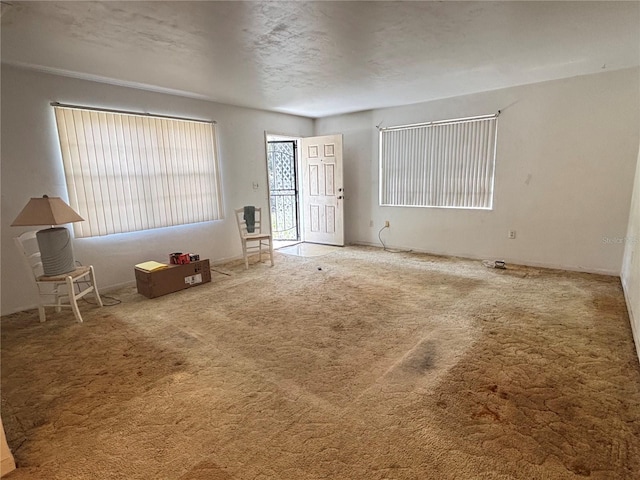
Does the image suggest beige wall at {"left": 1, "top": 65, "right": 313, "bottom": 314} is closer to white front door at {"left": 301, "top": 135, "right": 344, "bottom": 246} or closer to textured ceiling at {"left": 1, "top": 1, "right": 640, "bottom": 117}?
textured ceiling at {"left": 1, "top": 1, "right": 640, "bottom": 117}

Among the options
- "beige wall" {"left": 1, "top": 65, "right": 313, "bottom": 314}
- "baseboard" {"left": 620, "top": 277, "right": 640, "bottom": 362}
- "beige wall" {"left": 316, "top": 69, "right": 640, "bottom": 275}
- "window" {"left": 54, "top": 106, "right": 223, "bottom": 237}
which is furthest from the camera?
"beige wall" {"left": 316, "top": 69, "right": 640, "bottom": 275}

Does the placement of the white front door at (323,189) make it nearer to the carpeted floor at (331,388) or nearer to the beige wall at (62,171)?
the beige wall at (62,171)

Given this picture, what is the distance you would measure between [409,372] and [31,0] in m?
3.36

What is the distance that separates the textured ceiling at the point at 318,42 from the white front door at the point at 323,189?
1.90 m

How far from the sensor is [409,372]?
2273 mm

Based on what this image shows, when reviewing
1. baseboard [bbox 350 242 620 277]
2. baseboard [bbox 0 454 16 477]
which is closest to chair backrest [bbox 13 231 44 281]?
baseboard [bbox 0 454 16 477]

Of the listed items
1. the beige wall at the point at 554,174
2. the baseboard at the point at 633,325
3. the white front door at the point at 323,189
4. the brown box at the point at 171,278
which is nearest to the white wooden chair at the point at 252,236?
the brown box at the point at 171,278

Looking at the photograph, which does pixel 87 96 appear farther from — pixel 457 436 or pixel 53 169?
pixel 457 436

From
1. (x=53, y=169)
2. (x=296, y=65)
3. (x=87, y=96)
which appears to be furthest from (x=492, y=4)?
(x=53, y=169)

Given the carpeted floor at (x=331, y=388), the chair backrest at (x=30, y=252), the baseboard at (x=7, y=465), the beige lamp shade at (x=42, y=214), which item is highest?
the beige lamp shade at (x=42, y=214)

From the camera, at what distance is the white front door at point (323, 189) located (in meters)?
6.19

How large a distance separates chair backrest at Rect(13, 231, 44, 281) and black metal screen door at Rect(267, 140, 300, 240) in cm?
415

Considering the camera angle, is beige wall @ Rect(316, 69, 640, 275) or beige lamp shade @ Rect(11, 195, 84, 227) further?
beige wall @ Rect(316, 69, 640, 275)

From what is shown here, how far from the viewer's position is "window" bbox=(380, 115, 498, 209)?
4949 mm
